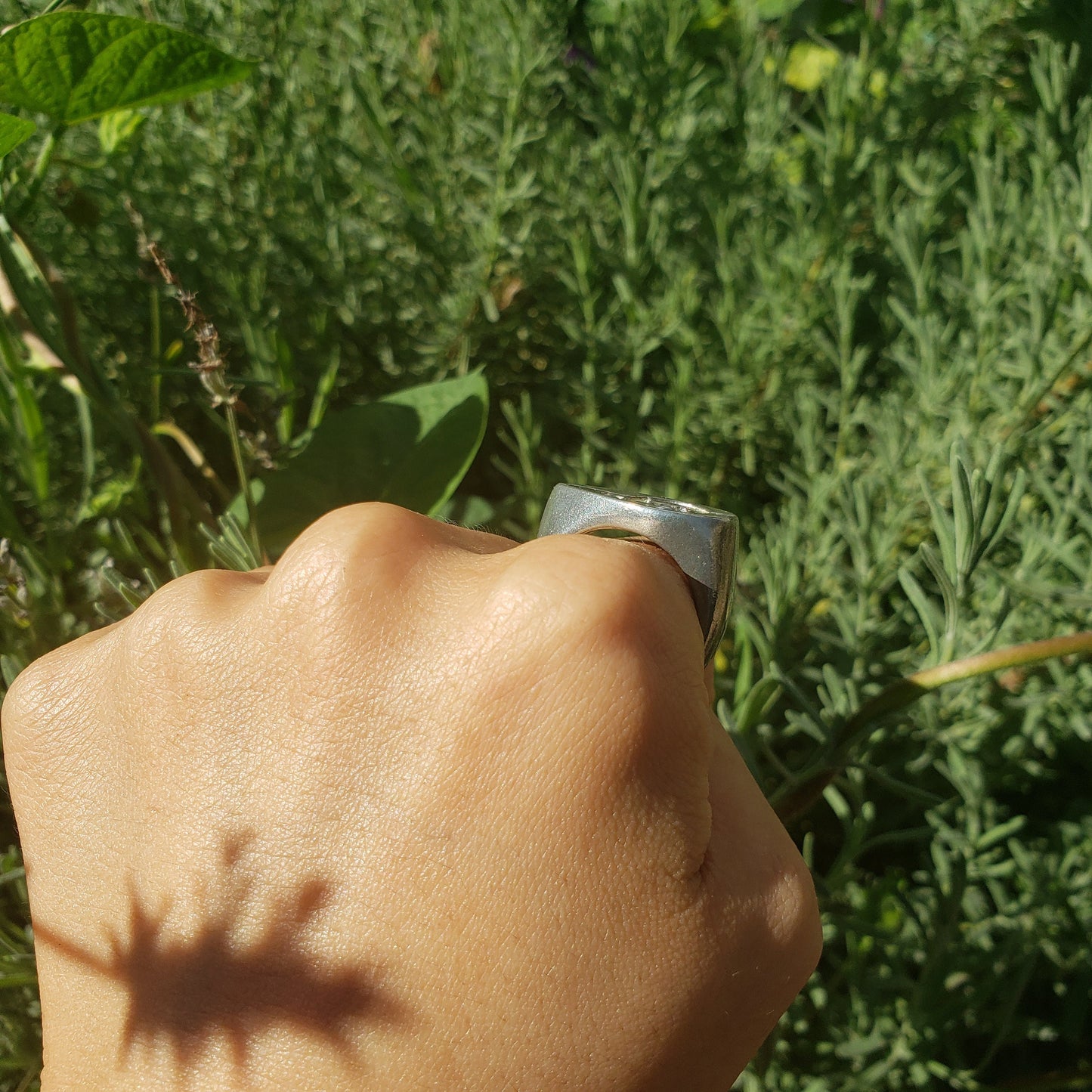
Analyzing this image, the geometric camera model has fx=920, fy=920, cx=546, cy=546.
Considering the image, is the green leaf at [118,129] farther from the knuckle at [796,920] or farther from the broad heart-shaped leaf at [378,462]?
the knuckle at [796,920]

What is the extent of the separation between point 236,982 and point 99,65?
1.77 feet

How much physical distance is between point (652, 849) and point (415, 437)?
460mm

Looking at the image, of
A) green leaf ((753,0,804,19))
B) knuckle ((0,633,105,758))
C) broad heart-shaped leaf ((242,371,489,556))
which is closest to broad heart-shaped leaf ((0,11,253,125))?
broad heart-shaped leaf ((242,371,489,556))

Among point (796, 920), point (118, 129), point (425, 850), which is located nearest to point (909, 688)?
point (796, 920)

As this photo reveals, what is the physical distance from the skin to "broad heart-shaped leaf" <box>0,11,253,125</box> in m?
0.37

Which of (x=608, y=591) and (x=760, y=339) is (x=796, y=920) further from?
(x=760, y=339)

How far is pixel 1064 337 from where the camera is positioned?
76cm

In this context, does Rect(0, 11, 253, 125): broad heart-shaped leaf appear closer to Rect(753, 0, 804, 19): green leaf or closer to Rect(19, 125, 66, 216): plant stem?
Rect(19, 125, 66, 216): plant stem

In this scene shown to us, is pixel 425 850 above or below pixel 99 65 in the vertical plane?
below

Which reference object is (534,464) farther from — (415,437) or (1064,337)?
(1064,337)

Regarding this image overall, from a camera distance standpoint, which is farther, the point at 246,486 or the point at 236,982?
the point at 246,486

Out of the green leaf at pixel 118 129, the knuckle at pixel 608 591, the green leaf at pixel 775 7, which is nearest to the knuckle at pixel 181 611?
the knuckle at pixel 608 591

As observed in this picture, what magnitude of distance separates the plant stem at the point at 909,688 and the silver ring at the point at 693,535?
0.48ft

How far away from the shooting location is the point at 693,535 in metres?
0.45
